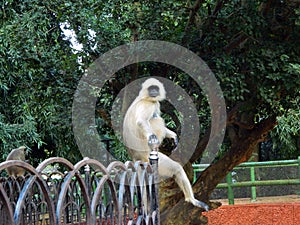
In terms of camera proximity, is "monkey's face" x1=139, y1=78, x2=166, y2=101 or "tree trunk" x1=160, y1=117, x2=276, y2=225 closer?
"monkey's face" x1=139, y1=78, x2=166, y2=101

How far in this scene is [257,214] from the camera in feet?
33.2

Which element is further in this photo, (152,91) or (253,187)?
(253,187)

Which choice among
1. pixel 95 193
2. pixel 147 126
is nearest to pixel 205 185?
pixel 147 126

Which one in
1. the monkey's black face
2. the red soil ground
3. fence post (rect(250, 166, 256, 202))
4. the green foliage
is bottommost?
the red soil ground

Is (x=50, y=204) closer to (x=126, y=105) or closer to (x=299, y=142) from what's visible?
(x=126, y=105)

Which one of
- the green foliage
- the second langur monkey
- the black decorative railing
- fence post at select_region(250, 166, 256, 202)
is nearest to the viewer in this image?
the black decorative railing

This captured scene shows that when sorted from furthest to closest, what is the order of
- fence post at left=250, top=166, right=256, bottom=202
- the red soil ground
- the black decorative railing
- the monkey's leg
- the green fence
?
fence post at left=250, top=166, right=256, bottom=202, the green fence, the red soil ground, the monkey's leg, the black decorative railing

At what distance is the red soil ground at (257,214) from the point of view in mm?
9828

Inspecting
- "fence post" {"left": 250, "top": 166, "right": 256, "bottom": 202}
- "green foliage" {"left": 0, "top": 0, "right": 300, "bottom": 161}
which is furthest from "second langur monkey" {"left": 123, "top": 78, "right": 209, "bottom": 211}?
"fence post" {"left": 250, "top": 166, "right": 256, "bottom": 202}

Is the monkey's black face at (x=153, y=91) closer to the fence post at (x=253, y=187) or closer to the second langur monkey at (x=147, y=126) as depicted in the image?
the second langur monkey at (x=147, y=126)

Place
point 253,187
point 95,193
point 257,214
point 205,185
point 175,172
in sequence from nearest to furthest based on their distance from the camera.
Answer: point 95,193, point 175,172, point 205,185, point 257,214, point 253,187

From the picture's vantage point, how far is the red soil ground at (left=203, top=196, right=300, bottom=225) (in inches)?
387

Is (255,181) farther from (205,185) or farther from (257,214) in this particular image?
(205,185)

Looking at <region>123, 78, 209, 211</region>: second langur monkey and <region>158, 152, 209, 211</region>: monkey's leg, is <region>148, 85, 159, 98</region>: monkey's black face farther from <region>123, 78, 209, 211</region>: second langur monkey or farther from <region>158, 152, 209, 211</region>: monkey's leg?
<region>158, 152, 209, 211</region>: monkey's leg
